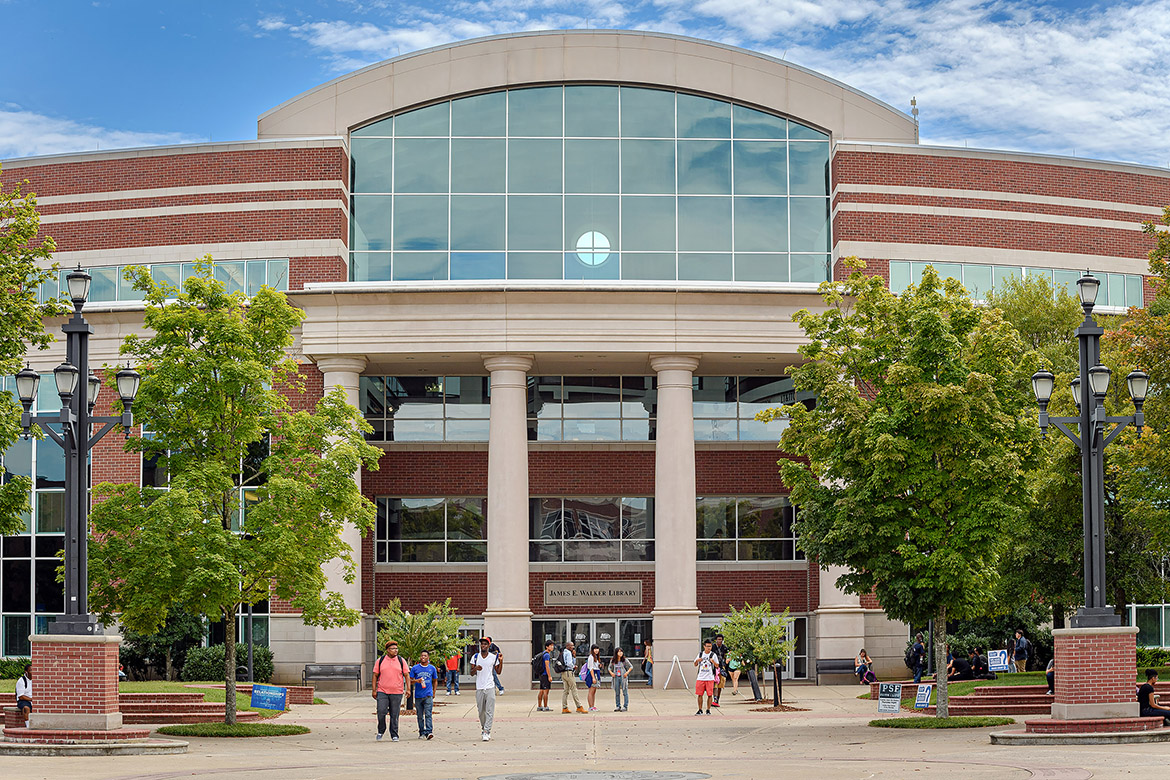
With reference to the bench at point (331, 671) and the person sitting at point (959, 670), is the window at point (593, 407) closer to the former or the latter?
the bench at point (331, 671)

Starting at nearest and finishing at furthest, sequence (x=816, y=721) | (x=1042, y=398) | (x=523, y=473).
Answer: (x=1042, y=398) → (x=816, y=721) → (x=523, y=473)

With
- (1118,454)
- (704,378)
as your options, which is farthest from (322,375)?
(1118,454)

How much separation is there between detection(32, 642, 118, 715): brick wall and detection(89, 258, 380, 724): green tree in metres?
1.96

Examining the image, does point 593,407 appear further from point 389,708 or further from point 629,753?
point 629,753

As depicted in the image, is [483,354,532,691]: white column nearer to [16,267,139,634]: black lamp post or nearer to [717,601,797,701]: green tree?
[717,601,797,701]: green tree

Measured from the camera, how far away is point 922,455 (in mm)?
23969

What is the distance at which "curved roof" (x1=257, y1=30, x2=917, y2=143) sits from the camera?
1644 inches

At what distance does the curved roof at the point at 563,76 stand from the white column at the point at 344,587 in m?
8.02

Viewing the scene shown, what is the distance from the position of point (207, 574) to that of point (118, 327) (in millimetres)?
20281

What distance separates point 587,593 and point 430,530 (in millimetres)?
5438

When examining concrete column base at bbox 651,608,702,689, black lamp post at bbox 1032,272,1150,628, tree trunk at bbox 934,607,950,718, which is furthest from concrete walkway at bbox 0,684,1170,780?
concrete column base at bbox 651,608,702,689

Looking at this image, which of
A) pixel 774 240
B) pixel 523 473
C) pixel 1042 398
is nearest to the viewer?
pixel 1042 398

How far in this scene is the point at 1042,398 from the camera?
22047 mm

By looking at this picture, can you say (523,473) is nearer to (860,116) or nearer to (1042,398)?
(860,116)
